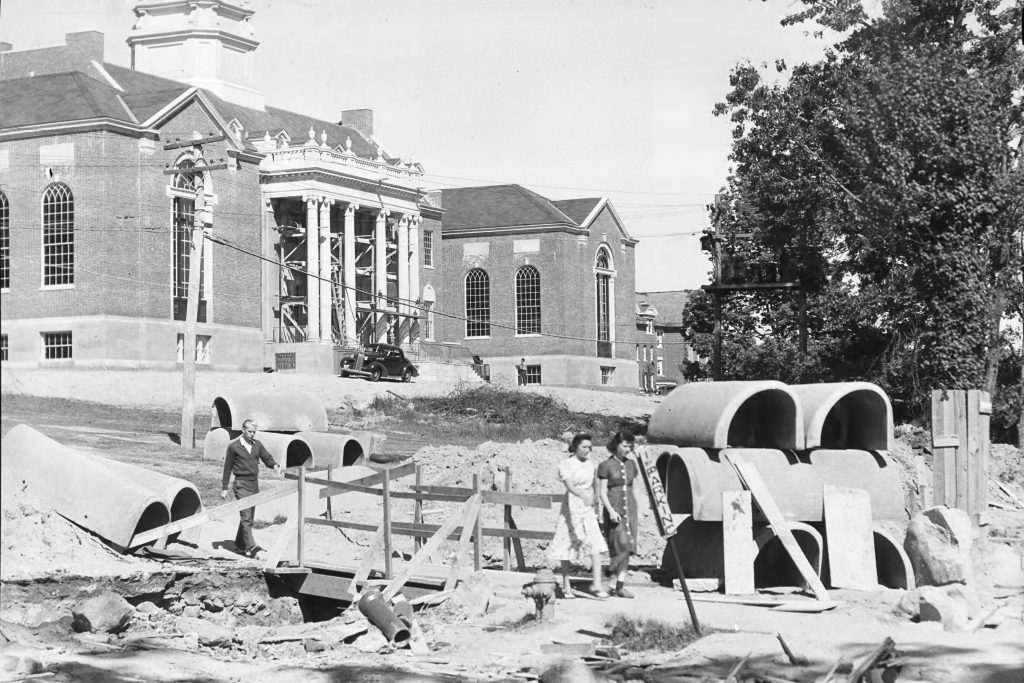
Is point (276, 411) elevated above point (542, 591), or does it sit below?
above

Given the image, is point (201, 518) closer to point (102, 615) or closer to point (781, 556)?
point (102, 615)

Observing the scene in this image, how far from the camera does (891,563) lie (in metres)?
14.8

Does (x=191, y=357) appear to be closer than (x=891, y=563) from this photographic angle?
No

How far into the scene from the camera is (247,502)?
16141mm

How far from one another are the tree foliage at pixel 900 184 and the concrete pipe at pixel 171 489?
634 inches

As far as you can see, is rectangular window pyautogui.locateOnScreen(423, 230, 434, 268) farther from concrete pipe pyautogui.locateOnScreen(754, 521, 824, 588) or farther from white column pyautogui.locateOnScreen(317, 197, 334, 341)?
concrete pipe pyautogui.locateOnScreen(754, 521, 824, 588)

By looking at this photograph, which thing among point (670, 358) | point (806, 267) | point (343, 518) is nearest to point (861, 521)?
point (343, 518)

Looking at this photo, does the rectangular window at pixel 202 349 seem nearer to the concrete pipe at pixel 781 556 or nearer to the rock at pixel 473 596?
the concrete pipe at pixel 781 556

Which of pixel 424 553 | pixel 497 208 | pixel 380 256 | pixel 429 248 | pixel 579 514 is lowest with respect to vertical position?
pixel 424 553

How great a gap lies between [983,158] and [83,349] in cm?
3061

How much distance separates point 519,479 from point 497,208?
48.6 metres

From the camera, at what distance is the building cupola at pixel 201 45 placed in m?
62.2

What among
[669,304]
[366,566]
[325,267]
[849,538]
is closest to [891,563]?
[849,538]

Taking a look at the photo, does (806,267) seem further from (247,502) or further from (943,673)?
(943,673)
